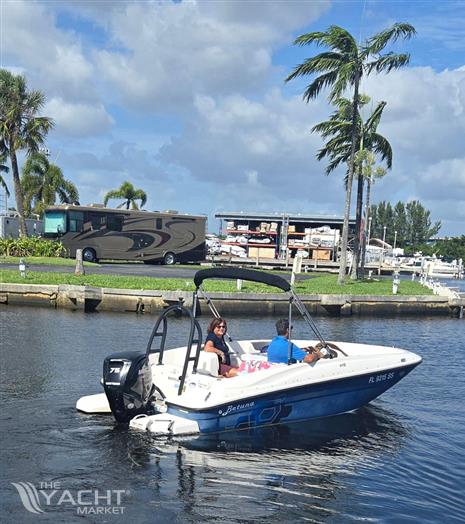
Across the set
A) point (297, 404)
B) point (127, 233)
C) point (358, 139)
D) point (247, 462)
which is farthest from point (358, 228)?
point (247, 462)

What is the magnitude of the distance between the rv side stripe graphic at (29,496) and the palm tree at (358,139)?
28804 mm

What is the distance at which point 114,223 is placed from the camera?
1690 inches

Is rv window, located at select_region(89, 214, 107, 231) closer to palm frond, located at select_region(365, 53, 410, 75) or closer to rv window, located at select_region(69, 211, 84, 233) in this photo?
rv window, located at select_region(69, 211, 84, 233)

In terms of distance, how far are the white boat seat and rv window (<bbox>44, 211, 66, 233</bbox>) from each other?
32642 millimetres

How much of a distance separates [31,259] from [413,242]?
10178cm

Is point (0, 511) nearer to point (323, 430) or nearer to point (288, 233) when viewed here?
point (323, 430)

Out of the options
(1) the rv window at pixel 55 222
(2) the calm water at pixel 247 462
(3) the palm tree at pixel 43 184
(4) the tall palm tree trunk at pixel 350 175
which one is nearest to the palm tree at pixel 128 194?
(3) the palm tree at pixel 43 184

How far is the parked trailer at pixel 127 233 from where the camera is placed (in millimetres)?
41812

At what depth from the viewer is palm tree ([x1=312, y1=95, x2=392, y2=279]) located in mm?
35156

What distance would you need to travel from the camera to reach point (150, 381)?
1019cm

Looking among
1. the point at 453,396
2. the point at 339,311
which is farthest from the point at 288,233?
the point at 453,396

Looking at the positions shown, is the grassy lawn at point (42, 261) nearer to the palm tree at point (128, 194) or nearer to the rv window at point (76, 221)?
the rv window at point (76, 221)

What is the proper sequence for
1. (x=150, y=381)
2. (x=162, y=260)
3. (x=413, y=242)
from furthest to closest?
(x=413, y=242) → (x=162, y=260) → (x=150, y=381)

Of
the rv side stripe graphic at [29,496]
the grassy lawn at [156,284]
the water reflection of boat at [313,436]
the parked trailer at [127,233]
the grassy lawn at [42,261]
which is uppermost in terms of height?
the parked trailer at [127,233]
